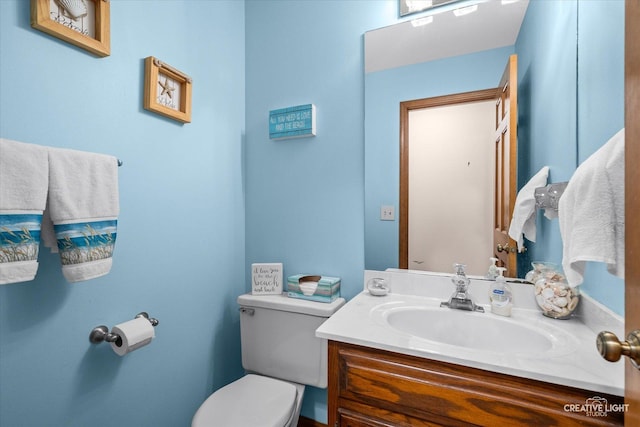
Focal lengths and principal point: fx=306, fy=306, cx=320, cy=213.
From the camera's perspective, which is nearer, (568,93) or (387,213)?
(568,93)

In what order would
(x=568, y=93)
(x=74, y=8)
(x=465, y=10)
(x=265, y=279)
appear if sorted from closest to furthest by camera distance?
(x=74, y=8) < (x=568, y=93) < (x=465, y=10) < (x=265, y=279)

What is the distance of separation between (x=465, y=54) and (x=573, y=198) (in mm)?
823

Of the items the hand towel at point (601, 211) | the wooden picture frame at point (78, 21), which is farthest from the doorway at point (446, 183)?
the wooden picture frame at point (78, 21)

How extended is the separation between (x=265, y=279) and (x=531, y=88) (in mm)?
1399

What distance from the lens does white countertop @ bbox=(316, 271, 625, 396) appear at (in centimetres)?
70

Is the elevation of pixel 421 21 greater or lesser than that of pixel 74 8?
greater

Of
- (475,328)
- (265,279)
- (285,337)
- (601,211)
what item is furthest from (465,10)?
(285,337)

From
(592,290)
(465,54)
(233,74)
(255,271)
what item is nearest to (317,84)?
(233,74)

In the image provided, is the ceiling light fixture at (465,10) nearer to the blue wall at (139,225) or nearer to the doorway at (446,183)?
the doorway at (446,183)

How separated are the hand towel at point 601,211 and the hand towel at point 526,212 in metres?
0.45

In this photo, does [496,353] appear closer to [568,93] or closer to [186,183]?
Result: [568,93]

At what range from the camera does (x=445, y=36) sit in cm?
129

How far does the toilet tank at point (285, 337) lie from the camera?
1336 millimetres

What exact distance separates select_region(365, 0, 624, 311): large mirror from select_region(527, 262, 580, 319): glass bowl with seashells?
0.18 feet
